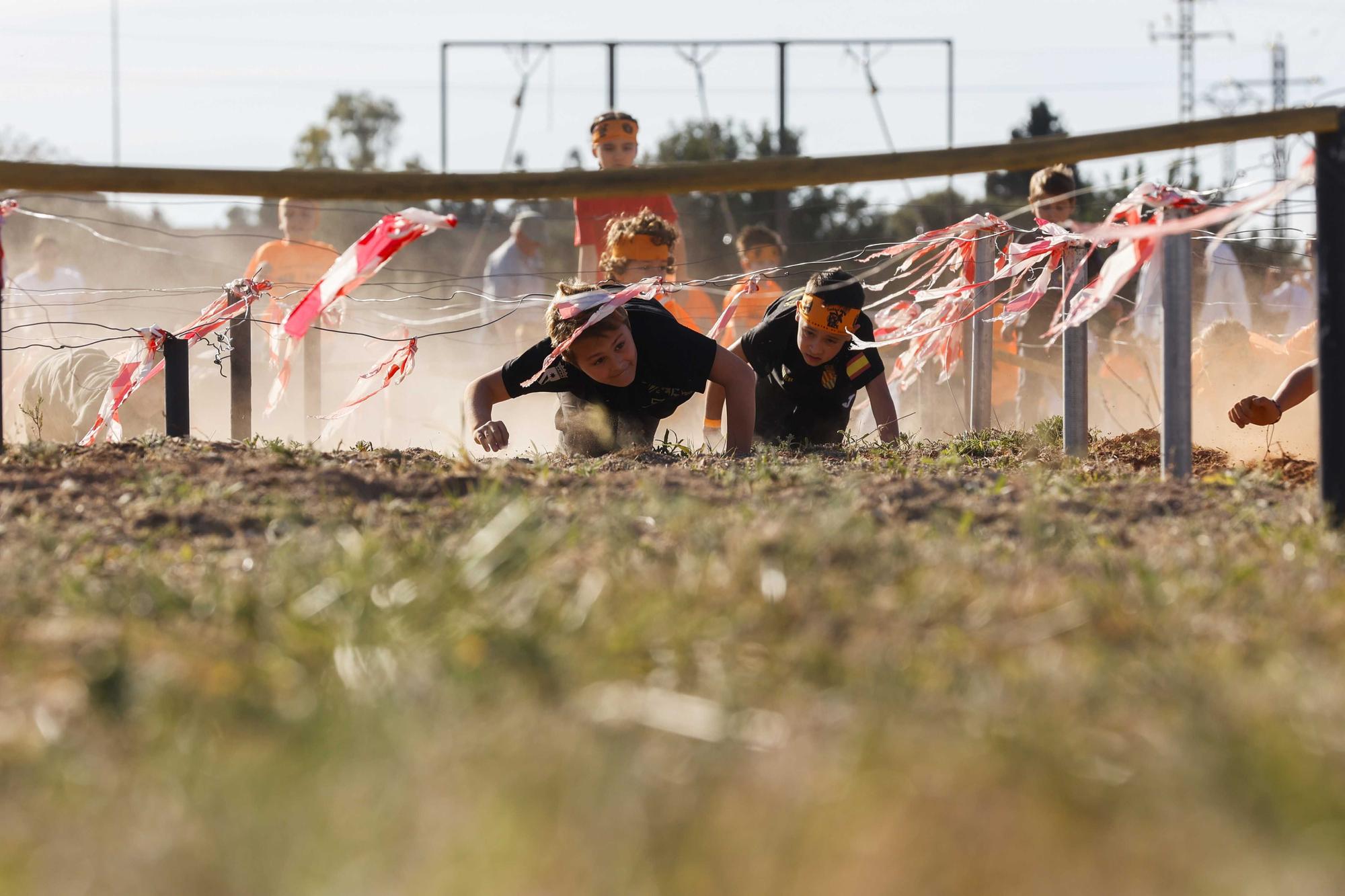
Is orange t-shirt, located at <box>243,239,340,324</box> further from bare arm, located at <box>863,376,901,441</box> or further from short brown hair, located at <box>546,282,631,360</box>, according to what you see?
bare arm, located at <box>863,376,901,441</box>

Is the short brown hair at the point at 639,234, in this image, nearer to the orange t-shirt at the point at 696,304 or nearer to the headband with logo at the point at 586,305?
the headband with logo at the point at 586,305

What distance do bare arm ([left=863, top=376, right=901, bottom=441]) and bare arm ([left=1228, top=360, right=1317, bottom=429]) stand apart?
5.61 feet

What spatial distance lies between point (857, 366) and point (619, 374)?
148 cm

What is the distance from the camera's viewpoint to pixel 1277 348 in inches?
370

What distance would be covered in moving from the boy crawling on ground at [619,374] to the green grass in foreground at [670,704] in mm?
2627

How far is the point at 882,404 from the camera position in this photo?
685 centimetres

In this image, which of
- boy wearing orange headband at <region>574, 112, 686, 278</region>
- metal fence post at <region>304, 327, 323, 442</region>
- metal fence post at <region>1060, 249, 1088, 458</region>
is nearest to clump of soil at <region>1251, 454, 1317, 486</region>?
metal fence post at <region>1060, 249, 1088, 458</region>

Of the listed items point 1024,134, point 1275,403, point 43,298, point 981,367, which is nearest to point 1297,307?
point 981,367

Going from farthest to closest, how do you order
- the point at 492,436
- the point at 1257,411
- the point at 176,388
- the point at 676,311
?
the point at 676,311, the point at 176,388, the point at 492,436, the point at 1257,411

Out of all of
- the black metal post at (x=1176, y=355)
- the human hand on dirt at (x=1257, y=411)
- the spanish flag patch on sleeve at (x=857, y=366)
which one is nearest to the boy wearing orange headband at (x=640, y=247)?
the spanish flag patch on sleeve at (x=857, y=366)

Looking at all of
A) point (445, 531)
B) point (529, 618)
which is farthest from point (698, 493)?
point (529, 618)

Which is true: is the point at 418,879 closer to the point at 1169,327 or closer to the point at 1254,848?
the point at 1254,848

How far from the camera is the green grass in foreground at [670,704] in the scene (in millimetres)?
1356

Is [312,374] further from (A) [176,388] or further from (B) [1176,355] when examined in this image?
(B) [1176,355]
